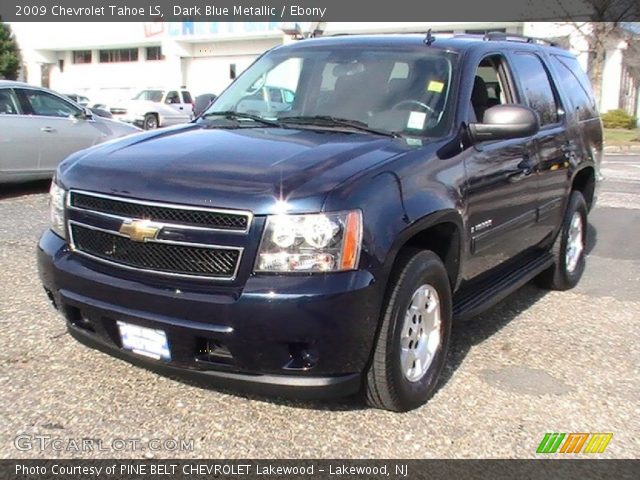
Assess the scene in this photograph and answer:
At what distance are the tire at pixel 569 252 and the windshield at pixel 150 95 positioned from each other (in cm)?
2276

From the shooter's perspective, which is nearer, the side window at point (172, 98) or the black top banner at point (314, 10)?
the side window at point (172, 98)

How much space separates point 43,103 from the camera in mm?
9875

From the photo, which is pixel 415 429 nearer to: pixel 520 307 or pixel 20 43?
pixel 520 307

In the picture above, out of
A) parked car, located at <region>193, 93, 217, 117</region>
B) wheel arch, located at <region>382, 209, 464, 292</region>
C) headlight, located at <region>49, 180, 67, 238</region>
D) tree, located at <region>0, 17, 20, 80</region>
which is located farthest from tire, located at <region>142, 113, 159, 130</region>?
tree, located at <region>0, 17, 20, 80</region>

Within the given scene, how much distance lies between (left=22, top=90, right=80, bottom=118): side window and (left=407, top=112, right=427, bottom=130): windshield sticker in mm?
7362

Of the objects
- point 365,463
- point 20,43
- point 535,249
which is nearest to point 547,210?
point 535,249

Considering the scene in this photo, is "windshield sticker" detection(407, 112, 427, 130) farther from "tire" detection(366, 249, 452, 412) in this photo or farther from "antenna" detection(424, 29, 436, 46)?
"tire" detection(366, 249, 452, 412)

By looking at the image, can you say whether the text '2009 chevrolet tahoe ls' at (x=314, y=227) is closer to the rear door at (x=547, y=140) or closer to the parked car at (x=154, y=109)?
the rear door at (x=547, y=140)

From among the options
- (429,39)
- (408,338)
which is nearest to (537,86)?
(429,39)

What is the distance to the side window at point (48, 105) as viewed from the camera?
9680 mm

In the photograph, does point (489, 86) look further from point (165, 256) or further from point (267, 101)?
point (165, 256)

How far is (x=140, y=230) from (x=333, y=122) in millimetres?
1425

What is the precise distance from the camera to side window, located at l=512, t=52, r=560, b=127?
4.96m

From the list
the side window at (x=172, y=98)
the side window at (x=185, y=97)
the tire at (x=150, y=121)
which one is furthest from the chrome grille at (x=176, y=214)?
the side window at (x=185, y=97)
